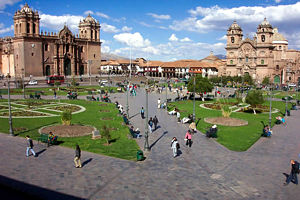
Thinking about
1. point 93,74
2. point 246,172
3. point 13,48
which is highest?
point 13,48

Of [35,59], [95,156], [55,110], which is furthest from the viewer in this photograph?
[35,59]

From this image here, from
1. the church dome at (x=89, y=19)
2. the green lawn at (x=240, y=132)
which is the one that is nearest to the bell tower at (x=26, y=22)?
the church dome at (x=89, y=19)

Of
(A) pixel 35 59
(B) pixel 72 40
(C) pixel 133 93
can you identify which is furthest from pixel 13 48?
(C) pixel 133 93

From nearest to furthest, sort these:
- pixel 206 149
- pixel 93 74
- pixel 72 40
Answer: pixel 206 149
pixel 72 40
pixel 93 74

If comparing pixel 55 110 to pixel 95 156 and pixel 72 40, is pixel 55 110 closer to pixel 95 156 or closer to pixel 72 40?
pixel 95 156

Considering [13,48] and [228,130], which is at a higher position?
[13,48]

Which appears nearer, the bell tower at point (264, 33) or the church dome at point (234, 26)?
the bell tower at point (264, 33)

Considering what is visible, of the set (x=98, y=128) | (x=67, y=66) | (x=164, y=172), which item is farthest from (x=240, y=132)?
(x=67, y=66)

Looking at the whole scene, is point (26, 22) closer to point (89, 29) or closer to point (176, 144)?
point (89, 29)

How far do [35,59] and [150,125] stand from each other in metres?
51.8

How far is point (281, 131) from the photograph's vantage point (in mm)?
22766

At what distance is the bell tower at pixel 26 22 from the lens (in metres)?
62.0

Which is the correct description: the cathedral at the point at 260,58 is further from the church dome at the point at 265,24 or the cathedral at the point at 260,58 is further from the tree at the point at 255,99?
the tree at the point at 255,99

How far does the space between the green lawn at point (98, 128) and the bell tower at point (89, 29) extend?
53.4 meters
